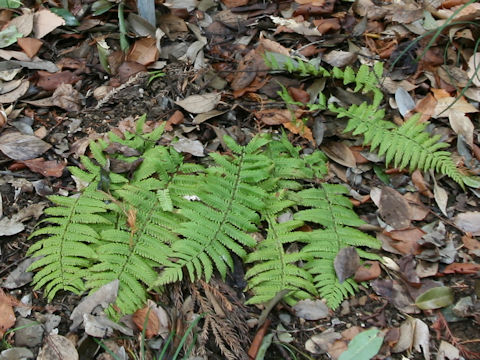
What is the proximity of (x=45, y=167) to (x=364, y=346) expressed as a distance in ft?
6.72

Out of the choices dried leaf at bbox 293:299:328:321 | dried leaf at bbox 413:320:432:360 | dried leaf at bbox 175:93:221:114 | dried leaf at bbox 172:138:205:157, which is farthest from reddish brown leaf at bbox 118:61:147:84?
dried leaf at bbox 413:320:432:360

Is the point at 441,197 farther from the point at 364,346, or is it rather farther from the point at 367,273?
the point at 364,346

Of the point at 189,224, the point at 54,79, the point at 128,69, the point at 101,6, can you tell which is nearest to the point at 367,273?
the point at 189,224

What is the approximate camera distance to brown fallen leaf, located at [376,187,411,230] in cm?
279

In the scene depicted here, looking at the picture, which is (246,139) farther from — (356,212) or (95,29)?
(95,29)

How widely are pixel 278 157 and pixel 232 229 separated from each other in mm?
614

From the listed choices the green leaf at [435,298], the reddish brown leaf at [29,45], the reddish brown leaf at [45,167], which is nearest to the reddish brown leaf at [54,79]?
the reddish brown leaf at [29,45]

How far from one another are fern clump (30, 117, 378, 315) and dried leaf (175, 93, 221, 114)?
1.19 ft

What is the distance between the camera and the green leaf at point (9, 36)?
345 cm

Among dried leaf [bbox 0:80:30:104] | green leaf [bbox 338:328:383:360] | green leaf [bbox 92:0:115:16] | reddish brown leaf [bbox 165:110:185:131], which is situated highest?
green leaf [bbox 92:0:115:16]

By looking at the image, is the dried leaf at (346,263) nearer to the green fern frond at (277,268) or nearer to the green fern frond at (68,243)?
the green fern frond at (277,268)

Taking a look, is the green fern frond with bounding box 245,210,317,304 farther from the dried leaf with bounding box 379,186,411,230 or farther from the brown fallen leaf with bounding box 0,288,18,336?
the brown fallen leaf with bounding box 0,288,18,336

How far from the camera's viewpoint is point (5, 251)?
8.66ft

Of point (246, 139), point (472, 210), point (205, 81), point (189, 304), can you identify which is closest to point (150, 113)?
point (205, 81)
